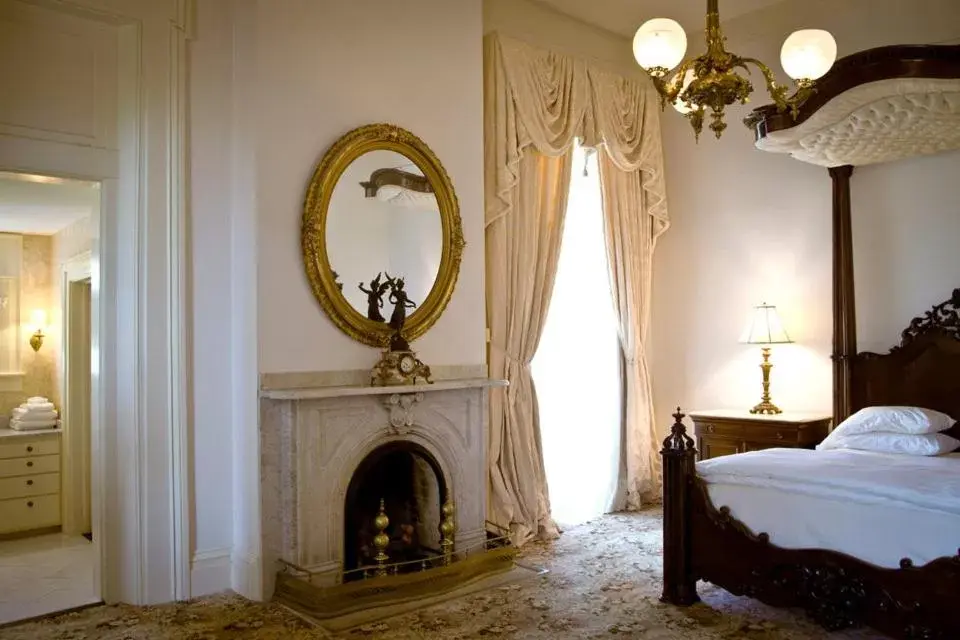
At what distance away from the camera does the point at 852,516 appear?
11.3 feet

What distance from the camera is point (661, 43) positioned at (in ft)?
11.2

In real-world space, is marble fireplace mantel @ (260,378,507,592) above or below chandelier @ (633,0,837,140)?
below

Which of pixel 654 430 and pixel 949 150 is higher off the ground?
pixel 949 150

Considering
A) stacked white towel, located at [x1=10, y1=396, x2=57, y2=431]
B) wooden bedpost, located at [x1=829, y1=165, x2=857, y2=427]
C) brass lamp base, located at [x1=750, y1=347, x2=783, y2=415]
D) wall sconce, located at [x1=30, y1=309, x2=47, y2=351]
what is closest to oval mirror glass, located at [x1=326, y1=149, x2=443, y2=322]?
brass lamp base, located at [x1=750, y1=347, x2=783, y2=415]

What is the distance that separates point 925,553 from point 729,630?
2.98ft

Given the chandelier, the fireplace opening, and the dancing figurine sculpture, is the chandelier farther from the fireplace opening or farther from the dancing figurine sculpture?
the fireplace opening

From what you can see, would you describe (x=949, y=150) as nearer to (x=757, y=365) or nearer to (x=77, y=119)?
(x=757, y=365)

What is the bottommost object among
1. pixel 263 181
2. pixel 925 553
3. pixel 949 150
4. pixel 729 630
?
pixel 729 630

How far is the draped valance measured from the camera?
5.47 metres

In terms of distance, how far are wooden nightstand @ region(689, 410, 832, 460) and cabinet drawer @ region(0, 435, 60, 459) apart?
4804 mm

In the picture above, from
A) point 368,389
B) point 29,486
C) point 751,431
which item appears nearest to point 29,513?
point 29,486

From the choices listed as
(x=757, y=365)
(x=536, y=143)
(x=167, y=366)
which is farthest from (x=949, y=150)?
(x=167, y=366)

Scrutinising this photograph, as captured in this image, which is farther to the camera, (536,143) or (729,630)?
(536,143)

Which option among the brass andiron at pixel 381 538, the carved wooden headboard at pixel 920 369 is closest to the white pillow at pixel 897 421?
the carved wooden headboard at pixel 920 369
